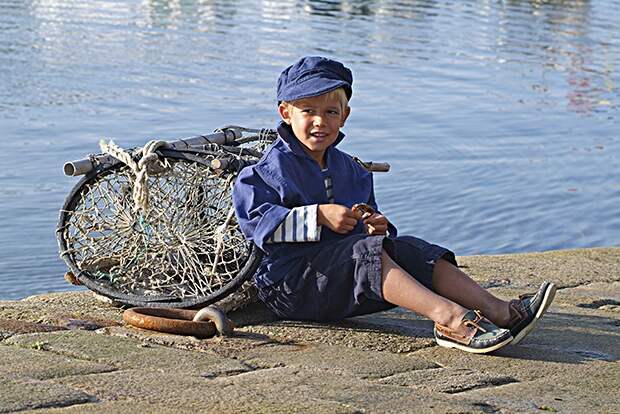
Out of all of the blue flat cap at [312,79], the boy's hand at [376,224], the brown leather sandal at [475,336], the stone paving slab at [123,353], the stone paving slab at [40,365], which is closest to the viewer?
the stone paving slab at [40,365]

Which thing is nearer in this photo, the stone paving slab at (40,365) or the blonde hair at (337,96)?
the stone paving slab at (40,365)

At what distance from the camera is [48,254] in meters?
7.98

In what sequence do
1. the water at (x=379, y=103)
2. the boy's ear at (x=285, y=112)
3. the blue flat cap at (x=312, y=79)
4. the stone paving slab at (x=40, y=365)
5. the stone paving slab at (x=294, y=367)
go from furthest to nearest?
the water at (x=379, y=103)
the boy's ear at (x=285, y=112)
the blue flat cap at (x=312, y=79)
the stone paving slab at (x=40, y=365)
the stone paving slab at (x=294, y=367)

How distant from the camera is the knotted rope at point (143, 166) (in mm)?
4816

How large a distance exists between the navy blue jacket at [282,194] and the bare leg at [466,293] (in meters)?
0.38

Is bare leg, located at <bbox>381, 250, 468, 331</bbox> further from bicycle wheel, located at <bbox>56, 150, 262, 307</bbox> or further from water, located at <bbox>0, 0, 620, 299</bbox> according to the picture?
water, located at <bbox>0, 0, 620, 299</bbox>

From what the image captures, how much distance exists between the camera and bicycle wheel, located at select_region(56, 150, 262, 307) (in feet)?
16.0

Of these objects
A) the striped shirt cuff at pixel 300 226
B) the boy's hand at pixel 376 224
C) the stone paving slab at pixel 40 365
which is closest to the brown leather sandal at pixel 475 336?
the boy's hand at pixel 376 224

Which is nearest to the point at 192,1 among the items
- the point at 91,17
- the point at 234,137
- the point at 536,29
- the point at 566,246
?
the point at 91,17

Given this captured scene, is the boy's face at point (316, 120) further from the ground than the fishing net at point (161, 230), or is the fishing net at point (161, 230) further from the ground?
the boy's face at point (316, 120)

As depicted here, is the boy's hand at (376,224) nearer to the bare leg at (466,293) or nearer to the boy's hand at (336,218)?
the boy's hand at (336,218)

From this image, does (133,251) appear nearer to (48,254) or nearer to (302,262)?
(302,262)

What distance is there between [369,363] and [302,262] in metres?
0.64

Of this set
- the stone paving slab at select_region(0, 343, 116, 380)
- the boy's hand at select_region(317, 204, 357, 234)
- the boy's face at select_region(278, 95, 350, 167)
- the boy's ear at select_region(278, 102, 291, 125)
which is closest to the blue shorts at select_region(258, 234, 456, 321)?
the boy's hand at select_region(317, 204, 357, 234)
